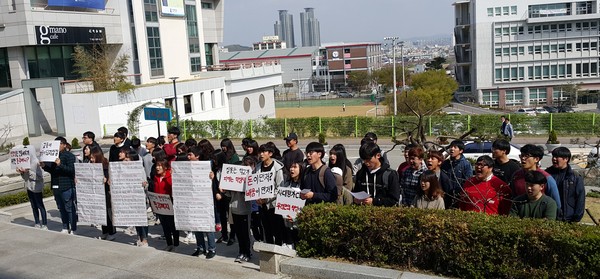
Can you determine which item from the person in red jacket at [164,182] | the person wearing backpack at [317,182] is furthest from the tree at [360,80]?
the person wearing backpack at [317,182]

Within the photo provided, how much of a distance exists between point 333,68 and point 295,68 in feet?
35.9

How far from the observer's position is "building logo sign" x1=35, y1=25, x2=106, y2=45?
35125 mm

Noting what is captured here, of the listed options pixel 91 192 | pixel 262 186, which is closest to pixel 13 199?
pixel 91 192

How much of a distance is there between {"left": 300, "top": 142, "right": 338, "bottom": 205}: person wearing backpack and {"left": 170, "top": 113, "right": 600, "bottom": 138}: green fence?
20.2 meters

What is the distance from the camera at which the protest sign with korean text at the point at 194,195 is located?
28.2 ft

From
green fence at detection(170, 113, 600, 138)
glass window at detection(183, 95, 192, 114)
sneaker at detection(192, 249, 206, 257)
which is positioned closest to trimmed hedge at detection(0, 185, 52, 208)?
sneaker at detection(192, 249, 206, 257)

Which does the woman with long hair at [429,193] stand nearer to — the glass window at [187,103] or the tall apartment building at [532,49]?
the glass window at [187,103]

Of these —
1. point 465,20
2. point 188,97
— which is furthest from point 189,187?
point 465,20

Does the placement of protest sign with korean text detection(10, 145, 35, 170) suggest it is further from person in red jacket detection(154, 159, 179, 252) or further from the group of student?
person in red jacket detection(154, 159, 179, 252)

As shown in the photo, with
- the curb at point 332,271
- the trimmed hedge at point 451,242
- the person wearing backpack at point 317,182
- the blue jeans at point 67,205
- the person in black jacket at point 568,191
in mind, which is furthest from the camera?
the blue jeans at point 67,205

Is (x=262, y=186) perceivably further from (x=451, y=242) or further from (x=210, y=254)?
(x=451, y=242)

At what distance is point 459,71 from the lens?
84.5m

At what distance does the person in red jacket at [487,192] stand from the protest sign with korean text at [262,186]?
2617 mm

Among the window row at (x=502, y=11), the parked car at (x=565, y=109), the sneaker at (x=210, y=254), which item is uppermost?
the window row at (x=502, y=11)
